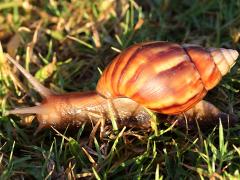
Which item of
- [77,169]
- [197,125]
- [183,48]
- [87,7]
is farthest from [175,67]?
[87,7]

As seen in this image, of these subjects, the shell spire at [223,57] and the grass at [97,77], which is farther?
the shell spire at [223,57]

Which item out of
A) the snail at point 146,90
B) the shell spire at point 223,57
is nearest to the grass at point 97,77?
the snail at point 146,90

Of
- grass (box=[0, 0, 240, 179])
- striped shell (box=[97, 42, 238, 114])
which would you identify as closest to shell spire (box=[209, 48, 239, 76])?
striped shell (box=[97, 42, 238, 114])

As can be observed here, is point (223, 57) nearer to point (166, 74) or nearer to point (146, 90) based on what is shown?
point (166, 74)

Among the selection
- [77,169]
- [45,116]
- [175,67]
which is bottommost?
[77,169]

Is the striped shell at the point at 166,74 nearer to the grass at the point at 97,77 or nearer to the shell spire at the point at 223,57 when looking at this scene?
the shell spire at the point at 223,57

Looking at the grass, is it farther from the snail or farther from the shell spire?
the shell spire

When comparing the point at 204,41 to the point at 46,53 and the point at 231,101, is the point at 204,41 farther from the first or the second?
the point at 46,53

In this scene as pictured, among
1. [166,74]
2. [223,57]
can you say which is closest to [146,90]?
[166,74]
